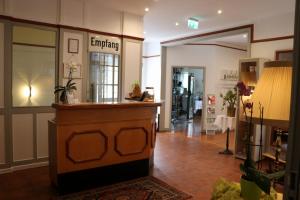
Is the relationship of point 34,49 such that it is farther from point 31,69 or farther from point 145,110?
point 145,110

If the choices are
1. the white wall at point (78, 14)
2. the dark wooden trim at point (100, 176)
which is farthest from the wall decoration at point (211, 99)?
the dark wooden trim at point (100, 176)

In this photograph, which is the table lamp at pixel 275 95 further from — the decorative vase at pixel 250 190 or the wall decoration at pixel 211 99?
the wall decoration at pixel 211 99

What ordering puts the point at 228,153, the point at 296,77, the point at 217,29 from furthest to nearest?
the point at 217,29, the point at 228,153, the point at 296,77

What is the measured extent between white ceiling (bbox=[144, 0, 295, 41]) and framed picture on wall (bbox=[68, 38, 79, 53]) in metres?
1.66

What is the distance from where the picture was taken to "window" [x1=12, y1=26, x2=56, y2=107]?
173 inches

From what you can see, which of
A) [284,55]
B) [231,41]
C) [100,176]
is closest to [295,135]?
[100,176]

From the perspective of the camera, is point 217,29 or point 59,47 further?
point 217,29

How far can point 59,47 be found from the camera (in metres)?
4.75

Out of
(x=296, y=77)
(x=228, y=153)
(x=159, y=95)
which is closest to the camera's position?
(x=296, y=77)

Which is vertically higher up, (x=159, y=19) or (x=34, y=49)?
(x=159, y=19)

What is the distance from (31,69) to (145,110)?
218 centimetres

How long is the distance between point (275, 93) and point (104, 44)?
443 cm

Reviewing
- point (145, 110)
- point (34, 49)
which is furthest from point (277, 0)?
point (34, 49)

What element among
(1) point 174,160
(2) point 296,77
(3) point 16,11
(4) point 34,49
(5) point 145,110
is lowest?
(1) point 174,160
